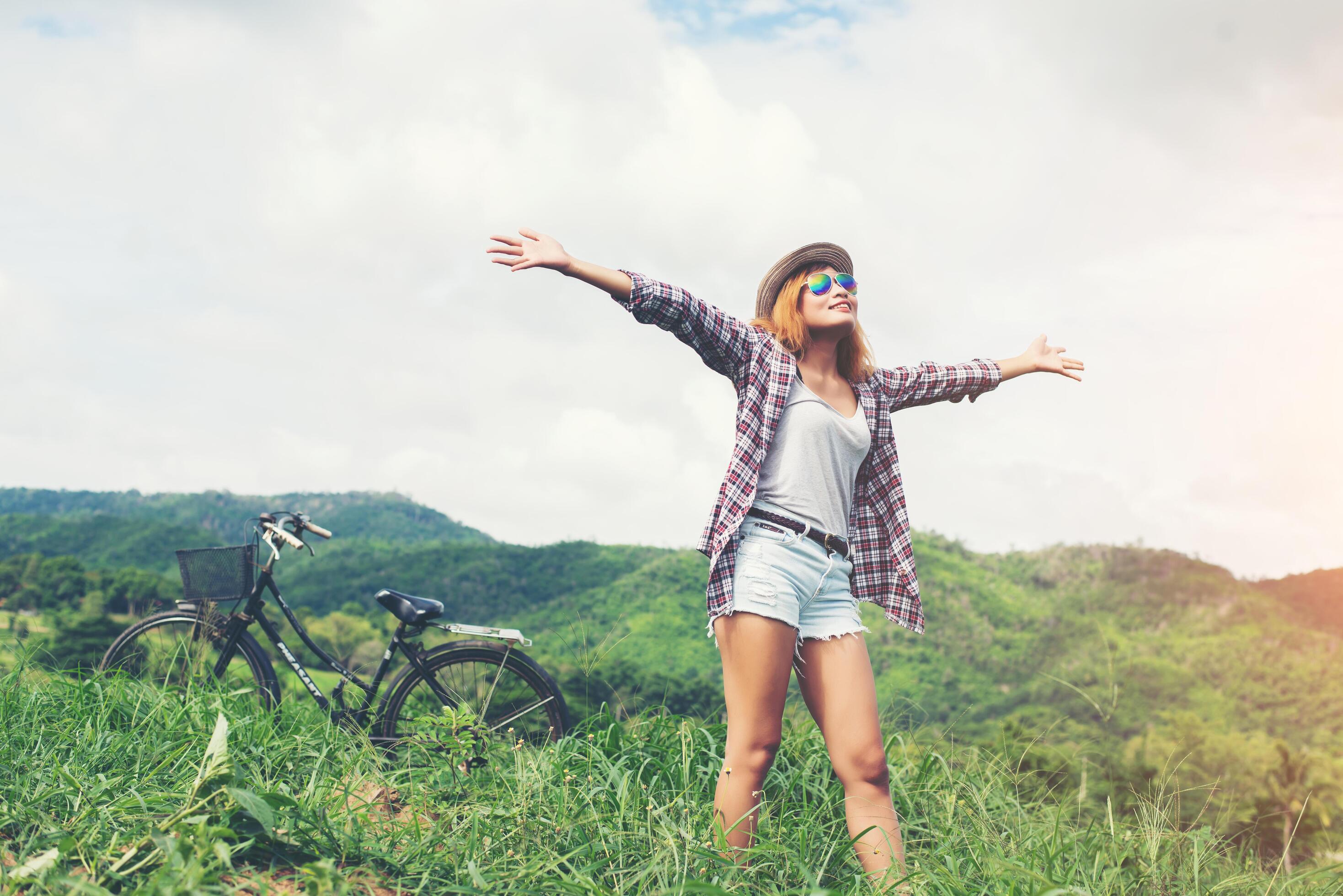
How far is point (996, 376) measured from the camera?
366 cm

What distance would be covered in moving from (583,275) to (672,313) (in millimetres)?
308

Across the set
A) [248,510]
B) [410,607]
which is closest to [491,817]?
[410,607]

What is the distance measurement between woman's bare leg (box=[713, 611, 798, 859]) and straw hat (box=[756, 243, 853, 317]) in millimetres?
1203

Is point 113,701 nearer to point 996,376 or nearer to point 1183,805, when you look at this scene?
point 996,376

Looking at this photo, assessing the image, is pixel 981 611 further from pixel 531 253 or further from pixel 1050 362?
pixel 531 253

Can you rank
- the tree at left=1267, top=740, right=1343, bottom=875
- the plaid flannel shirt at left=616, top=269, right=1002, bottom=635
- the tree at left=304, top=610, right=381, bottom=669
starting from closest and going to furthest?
the plaid flannel shirt at left=616, top=269, right=1002, bottom=635 → the tree at left=1267, top=740, right=1343, bottom=875 → the tree at left=304, top=610, right=381, bottom=669

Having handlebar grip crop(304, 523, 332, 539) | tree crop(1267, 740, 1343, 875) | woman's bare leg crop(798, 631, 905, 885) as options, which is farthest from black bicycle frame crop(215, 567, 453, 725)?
tree crop(1267, 740, 1343, 875)

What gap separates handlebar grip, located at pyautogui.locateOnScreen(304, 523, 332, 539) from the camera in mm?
4320

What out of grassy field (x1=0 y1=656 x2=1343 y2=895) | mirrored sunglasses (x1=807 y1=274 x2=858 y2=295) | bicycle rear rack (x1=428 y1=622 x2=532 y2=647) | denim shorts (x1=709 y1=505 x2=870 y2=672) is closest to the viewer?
grassy field (x1=0 y1=656 x2=1343 y2=895)

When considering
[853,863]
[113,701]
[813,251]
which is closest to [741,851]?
[853,863]

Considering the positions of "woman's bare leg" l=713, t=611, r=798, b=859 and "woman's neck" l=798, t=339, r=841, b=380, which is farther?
"woman's neck" l=798, t=339, r=841, b=380

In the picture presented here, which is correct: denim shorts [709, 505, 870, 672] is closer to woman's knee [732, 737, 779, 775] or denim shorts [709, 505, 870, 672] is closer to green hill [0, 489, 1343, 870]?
woman's knee [732, 737, 779, 775]

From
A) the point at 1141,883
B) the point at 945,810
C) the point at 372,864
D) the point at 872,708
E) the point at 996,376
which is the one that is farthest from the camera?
the point at 996,376

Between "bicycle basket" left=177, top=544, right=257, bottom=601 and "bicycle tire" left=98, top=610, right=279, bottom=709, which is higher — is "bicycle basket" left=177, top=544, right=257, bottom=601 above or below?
above
